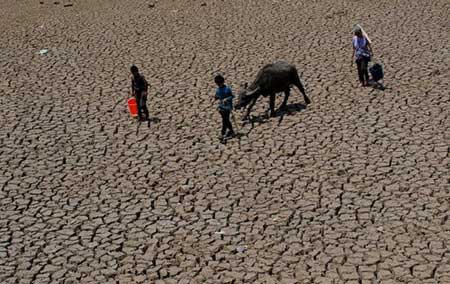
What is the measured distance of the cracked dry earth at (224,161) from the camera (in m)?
11.6

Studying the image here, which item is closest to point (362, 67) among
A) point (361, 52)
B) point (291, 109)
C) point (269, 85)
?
point (361, 52)

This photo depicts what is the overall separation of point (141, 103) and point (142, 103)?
0.03m

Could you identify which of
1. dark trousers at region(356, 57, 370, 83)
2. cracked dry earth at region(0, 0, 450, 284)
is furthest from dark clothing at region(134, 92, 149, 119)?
dark trousers at region(356, 57, 370, 83)

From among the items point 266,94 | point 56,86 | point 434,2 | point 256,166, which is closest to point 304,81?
point 266,94

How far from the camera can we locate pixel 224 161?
1477 cm

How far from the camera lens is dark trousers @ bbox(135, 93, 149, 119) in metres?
16.7

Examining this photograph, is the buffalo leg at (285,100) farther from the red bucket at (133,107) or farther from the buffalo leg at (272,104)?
the red bucket at (133,107)

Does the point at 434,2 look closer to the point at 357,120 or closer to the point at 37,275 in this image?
the point at 357,120

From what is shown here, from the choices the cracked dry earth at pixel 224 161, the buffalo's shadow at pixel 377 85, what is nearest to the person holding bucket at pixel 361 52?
the buffalo's shadow at pixel 377 85

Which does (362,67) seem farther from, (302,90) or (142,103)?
(142,103)

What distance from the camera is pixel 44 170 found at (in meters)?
14.8


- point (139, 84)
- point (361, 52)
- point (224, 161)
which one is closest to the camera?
point (224, 161)

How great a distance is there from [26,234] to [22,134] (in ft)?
14.5

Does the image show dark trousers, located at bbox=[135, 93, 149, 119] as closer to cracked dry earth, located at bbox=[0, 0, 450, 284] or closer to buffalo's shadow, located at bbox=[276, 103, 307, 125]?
cracked dry earth, located at bbox=[0, 0, 450, 284]
